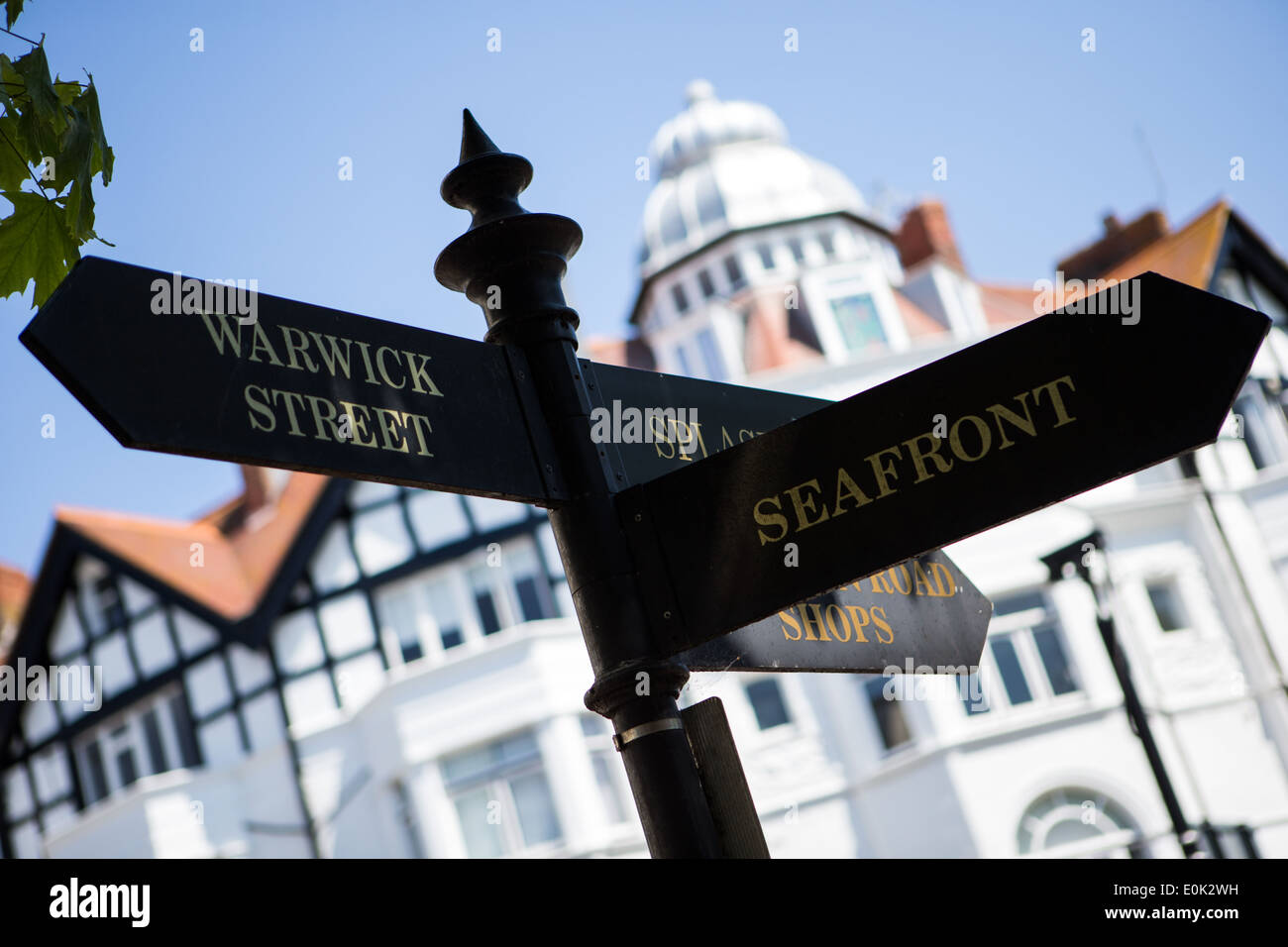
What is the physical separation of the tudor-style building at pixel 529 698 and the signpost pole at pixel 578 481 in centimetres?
1652

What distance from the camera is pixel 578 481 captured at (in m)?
2.92

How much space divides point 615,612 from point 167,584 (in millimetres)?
21842

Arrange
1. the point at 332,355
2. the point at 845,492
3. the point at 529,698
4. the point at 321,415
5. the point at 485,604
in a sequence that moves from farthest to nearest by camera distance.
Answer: the point at 485,604, the point at 529,698, the point at 845,492, the point at 332,355, the point at 321,415

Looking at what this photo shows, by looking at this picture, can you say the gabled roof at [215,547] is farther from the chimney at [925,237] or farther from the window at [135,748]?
the chimney at [925,237]

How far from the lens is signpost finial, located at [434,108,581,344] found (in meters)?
3.10

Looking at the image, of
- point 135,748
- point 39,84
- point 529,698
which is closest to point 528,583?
point 529,698

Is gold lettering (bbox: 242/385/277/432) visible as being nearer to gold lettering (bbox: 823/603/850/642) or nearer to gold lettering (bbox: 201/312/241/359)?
gold lettering (bbox: 201/312/241/359)

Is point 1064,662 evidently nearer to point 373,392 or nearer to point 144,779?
point 144,779

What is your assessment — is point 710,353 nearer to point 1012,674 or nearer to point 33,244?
point 1012,674

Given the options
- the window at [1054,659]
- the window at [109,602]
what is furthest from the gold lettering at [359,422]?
the window at [109,602]

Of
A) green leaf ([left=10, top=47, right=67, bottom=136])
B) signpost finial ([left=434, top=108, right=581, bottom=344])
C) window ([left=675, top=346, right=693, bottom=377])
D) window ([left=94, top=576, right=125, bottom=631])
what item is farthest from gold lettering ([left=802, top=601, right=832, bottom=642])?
window ([left=675, top=346, right=693, bottom=377])

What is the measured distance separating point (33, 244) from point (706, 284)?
27759 mm

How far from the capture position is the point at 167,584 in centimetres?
2325
